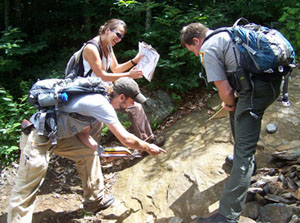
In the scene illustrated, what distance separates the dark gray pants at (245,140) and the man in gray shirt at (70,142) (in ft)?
2.98

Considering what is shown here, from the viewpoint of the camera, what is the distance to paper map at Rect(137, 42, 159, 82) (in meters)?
4.18

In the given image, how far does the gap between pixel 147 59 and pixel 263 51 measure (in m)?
2.07

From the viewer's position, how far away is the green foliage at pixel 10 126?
4898mm

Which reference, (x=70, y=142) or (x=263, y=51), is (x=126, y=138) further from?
(x=263, y=51)

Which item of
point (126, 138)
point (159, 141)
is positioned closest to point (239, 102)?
point (126, 138)

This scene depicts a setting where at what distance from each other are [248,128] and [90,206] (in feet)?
8.24

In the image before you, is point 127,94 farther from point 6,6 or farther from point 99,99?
point 6,6

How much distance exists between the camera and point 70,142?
11.6 ft

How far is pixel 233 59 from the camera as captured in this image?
8.79 feet

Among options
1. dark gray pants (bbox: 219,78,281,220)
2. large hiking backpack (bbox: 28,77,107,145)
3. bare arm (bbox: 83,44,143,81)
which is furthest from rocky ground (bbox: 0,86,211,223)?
dark gray pants (bbox: 219,78,281,220)

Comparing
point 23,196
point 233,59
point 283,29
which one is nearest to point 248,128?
point 233,59

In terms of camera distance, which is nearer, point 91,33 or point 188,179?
point 188,179

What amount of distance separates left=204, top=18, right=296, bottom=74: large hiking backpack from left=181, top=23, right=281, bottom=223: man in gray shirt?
7cm

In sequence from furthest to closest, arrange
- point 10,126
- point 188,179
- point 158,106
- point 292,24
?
point 158,106, point 292,24, point 10,126, point 188,179
